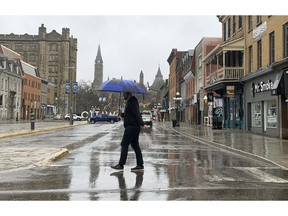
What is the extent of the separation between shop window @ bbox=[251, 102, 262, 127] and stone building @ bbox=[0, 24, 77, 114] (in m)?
Result: 114

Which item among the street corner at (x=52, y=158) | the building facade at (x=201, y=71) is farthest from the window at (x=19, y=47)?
the street corner at (x=52, y=158)

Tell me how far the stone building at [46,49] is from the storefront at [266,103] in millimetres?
113600

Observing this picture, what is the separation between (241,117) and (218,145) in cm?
1282

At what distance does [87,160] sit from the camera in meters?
11.4

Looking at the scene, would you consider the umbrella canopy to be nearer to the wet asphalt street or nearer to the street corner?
the street corner

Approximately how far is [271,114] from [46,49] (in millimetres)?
124354

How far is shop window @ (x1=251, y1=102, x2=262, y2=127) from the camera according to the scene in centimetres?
2483

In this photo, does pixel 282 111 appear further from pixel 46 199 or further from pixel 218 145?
pixel 46 199

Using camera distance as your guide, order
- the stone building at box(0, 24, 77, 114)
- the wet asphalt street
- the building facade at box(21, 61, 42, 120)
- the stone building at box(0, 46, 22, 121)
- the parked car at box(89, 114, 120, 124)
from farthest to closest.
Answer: the stone building at box(0, 24, 77, 114), the building facade at box(21, 61, 42, 120), the stone building at box(0, 46, 22, 121), the parked car at box(89, 114, 120, 124), the wet asphalt street

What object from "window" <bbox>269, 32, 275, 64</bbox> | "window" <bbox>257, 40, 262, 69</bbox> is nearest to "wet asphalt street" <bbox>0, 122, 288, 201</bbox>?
"window" <bbox>269, 32, 275, 64</bbox>

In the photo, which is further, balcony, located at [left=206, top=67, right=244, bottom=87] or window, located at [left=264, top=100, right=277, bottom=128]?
balcony, located at [left=206, top=67, right=244, bottom=87]

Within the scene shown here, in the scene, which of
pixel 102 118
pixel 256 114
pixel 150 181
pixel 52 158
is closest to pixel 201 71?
pixel 256 114

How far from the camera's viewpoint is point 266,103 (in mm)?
23625

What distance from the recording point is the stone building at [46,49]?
135 m
